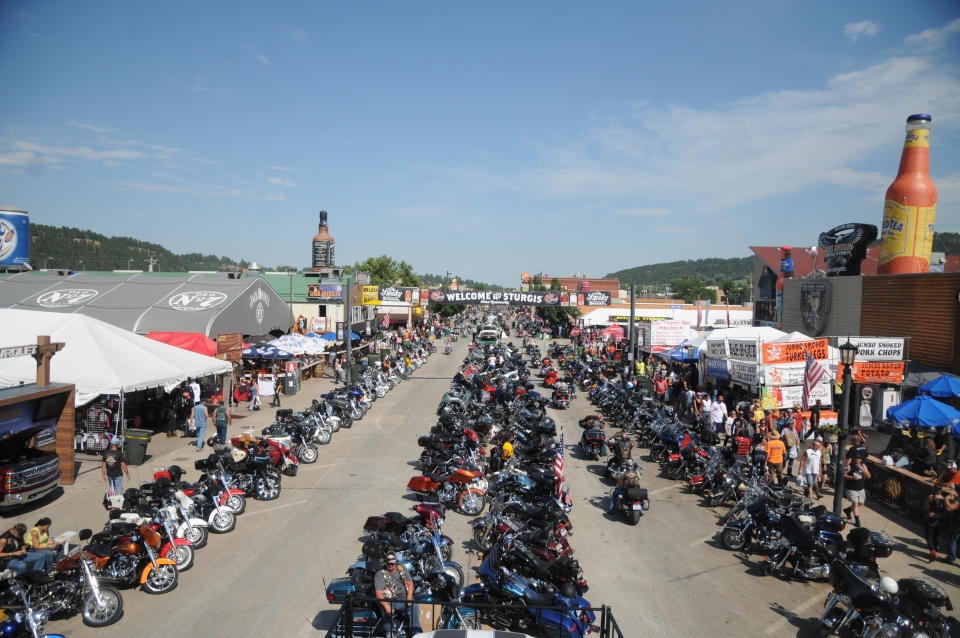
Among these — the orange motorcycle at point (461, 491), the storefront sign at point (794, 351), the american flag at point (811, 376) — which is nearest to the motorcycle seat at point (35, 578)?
the orange motorcycle at point (461, 491)

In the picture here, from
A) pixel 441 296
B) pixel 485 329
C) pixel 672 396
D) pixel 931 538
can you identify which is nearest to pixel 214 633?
pixel 931 538

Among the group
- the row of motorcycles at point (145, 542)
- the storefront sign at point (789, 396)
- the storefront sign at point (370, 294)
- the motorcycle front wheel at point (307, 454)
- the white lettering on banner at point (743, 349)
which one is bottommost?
the motorcycle front wheel at point (307, 454)

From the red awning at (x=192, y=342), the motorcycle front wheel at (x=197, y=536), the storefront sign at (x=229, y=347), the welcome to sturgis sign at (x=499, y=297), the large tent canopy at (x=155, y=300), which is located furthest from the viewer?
the welcome to sturgis sign at (x=499, y=297)

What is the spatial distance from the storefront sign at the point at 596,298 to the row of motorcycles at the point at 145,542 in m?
25.5

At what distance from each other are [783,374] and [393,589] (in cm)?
1450

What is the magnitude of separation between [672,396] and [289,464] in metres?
16.5

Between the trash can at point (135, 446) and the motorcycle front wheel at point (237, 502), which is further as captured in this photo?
the trash can at point (135, 446)

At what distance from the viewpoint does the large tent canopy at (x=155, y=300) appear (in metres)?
26.1

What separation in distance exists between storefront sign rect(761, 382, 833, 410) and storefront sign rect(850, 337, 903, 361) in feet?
6.71

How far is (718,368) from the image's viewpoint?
66.3 feet

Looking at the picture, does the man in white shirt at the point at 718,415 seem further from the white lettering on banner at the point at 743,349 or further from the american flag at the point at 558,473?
the american flag at the point at 558,473

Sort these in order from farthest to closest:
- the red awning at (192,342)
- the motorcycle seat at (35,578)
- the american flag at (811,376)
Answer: the red awning at (192,342) → the american flag at (811,376) → the motorcycle seat at (35,578)

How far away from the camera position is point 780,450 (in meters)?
13.2

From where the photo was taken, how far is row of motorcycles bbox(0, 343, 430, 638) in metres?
6.92
